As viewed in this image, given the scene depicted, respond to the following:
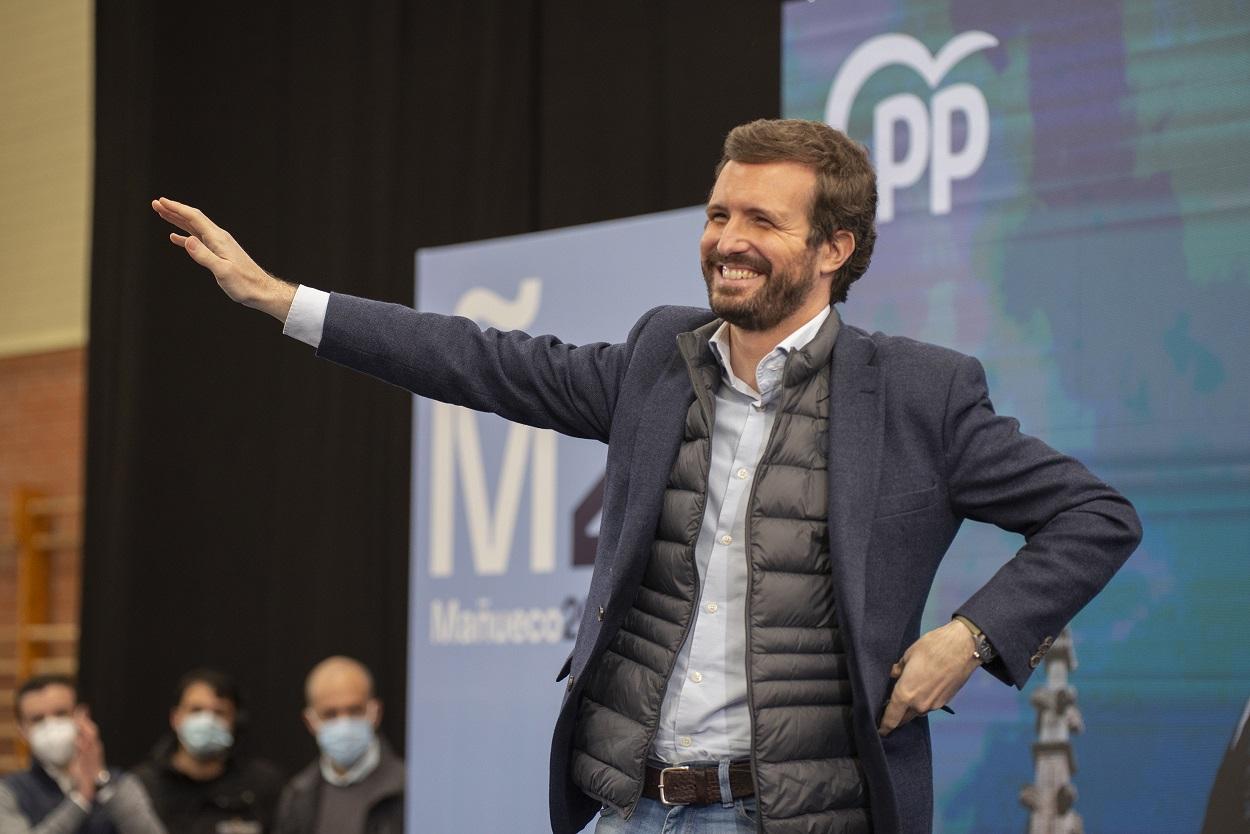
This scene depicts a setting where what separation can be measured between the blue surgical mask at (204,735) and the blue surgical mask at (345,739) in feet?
1.75

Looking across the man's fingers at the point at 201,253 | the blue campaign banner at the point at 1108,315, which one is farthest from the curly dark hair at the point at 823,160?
the blue campaign banner at the point at 1108,315

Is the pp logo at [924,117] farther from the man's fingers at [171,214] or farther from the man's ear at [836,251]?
the man's fingers at [171,214]

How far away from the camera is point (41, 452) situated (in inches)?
340

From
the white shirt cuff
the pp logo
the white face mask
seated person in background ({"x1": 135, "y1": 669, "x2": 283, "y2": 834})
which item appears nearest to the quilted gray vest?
the white shirt cuff

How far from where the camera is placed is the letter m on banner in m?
4.15

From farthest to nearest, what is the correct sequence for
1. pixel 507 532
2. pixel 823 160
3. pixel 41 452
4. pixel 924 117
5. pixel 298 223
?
pixel 41 452 → pixel 298 223 → pixel 507 532 → pixel 924 117 → pixel 823 160

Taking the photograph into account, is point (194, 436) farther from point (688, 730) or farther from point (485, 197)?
point (688, 730)

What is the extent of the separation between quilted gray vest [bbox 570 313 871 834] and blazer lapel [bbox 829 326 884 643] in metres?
0.03

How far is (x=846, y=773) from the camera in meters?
1.96

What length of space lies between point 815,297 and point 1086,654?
1650 mm

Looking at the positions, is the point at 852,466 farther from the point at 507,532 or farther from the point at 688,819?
the point at 507,532

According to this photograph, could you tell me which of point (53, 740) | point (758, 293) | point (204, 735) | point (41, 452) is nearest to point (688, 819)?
point (758, 293)

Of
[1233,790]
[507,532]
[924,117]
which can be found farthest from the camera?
[507,532]

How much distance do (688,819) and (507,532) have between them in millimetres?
2302
